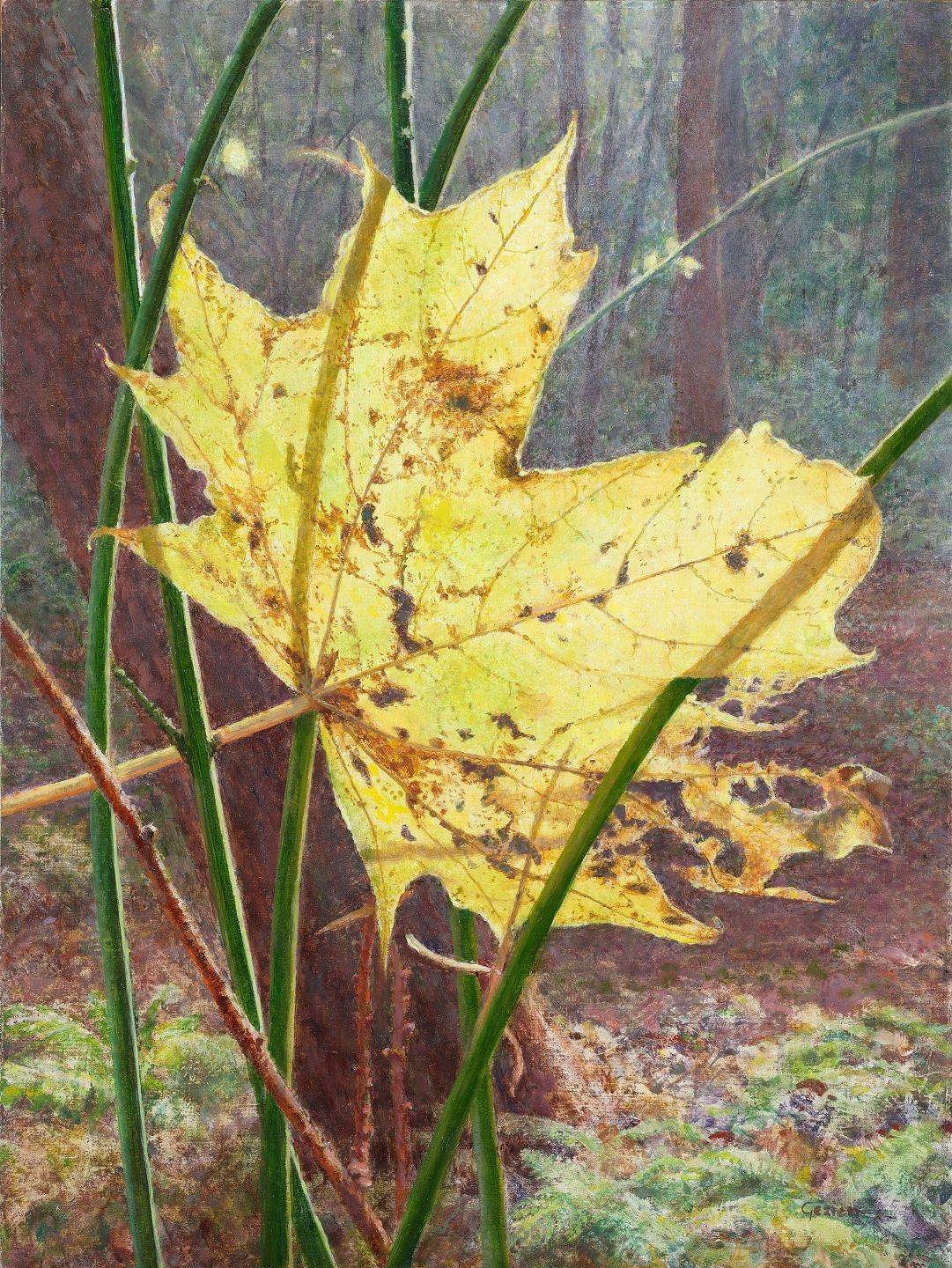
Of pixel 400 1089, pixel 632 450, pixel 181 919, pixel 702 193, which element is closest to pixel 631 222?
pixel 702 193

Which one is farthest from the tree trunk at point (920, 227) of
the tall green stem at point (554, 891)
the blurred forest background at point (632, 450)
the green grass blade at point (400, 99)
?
the green grass blade at point (400, 99)

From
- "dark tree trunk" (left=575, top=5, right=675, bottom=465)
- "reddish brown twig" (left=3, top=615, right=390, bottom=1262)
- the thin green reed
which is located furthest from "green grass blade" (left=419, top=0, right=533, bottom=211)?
"reddish brown twig" (left=3, top=615, right=390, bottom=1262)

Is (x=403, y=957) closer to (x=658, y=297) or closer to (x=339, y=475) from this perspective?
(x=339, y=475)

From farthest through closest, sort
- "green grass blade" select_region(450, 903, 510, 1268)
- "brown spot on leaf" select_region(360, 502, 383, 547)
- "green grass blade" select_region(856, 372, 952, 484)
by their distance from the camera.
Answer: "green grass blade" select_region(450, 903, 510, 1268)
"brown spot on leaf" select_region(360, 502, 383, 547)
"green grass blade" select_region(856, 372, 952, 484)

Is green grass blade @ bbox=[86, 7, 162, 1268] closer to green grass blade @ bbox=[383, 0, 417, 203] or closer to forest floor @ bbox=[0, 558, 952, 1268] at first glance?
forest floor @ bbox=[0, 558, 952, 1268]

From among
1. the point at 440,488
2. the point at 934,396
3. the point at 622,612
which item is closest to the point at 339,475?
the point at 440,488

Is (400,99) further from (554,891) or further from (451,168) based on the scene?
(554,891)

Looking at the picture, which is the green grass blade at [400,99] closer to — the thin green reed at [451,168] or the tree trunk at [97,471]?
the thin green reed at [451,168]
